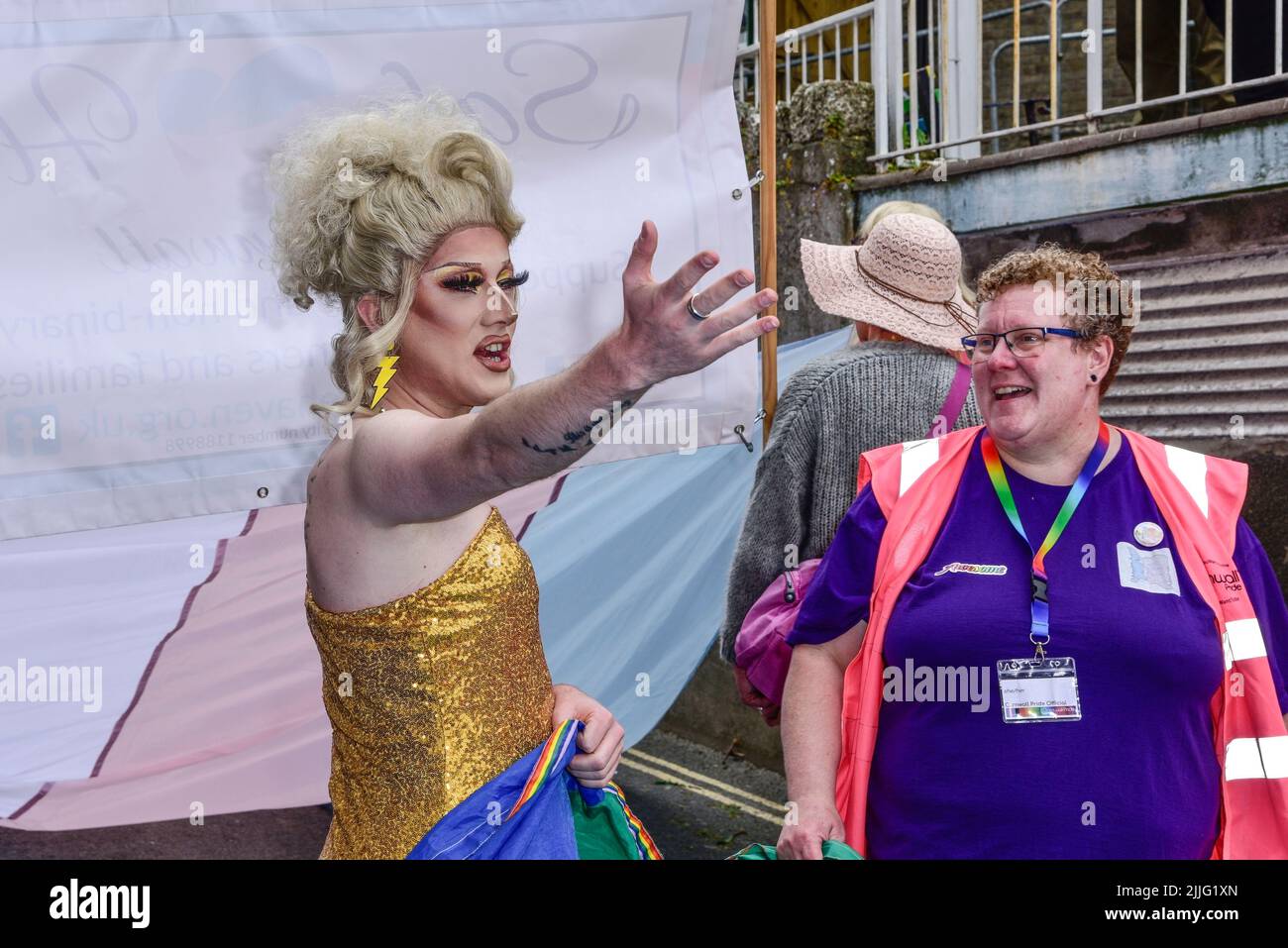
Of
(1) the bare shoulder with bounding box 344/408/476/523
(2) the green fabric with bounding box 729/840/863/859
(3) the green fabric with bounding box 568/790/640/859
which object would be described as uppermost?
(1) the bare shoulder with bounding box 344/408/476/523

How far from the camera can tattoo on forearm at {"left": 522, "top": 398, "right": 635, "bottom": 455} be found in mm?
1570

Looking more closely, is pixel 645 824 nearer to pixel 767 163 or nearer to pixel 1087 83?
pixel 767 163

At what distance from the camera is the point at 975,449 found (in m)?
2.42

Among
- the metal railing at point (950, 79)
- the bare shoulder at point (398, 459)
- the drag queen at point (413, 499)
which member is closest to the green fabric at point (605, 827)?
the drag queen at point (413, 499)

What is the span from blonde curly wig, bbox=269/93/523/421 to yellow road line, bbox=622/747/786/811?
386cm

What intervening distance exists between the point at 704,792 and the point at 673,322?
15.2 feet

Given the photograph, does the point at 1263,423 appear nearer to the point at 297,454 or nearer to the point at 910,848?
the point at 910,848

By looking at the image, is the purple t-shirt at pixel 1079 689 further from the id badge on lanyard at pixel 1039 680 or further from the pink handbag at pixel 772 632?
the pink handbag at pixel 772 632

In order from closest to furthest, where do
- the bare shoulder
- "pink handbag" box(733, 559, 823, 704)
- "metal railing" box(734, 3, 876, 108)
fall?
the bare shoulder
"pink handbag" box(733, 559, 823, 704)
"metal railing" box(734, 3, 876, 108)

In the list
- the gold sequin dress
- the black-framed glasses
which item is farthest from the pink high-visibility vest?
the gold sequin dress

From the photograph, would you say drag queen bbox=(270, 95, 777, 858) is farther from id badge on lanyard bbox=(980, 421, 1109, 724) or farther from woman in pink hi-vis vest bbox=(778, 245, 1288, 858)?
id badge on lanyard bbox=(980, 421, 1109, 724)

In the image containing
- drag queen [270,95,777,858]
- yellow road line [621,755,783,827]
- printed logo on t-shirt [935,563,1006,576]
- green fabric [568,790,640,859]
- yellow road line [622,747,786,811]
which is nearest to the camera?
drag queen [270,95,777,858]

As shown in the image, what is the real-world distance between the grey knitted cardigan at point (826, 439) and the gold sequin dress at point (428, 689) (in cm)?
90

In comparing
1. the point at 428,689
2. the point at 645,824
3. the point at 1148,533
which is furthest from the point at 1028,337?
the point at 645,824
